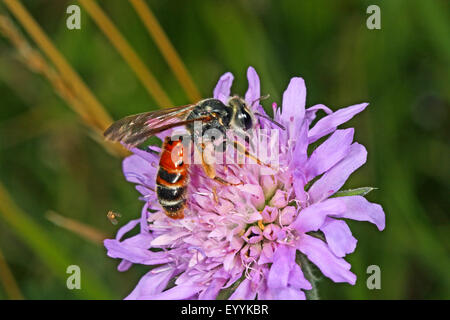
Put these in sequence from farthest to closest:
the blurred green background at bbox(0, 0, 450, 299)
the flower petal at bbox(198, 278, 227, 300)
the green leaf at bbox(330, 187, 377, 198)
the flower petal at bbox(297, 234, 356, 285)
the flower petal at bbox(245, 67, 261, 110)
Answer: the blurred green background at bbox(0, 0, 450, 299) → the flower petal at bbox(245, 67, 261, 110) → the flower petal at bbox(198, 278, 227, 300) → the green leaf at bbox(330, 187, 377, 198) → the flower petal at bbox(297, 234, 356, 285)

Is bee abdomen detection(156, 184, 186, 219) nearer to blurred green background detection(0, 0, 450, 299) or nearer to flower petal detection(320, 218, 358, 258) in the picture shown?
flower petal detection(320, 218, 358, 258)

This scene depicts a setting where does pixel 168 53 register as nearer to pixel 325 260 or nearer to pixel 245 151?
pixel 245 151

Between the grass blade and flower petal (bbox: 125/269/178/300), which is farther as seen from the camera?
the grass blade

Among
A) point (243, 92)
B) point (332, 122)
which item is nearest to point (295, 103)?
point (332, 122)

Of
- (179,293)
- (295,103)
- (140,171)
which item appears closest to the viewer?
(179,293)

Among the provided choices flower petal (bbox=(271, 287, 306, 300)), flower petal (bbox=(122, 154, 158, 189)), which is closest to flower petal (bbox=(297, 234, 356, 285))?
flower petal (bbox=(271, 287, 306, 300))

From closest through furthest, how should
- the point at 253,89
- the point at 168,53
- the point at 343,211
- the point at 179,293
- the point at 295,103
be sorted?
A: the point at 343,211, the point at 179,293, the point at 295,103, the point at 253,89, the point at 168,53
